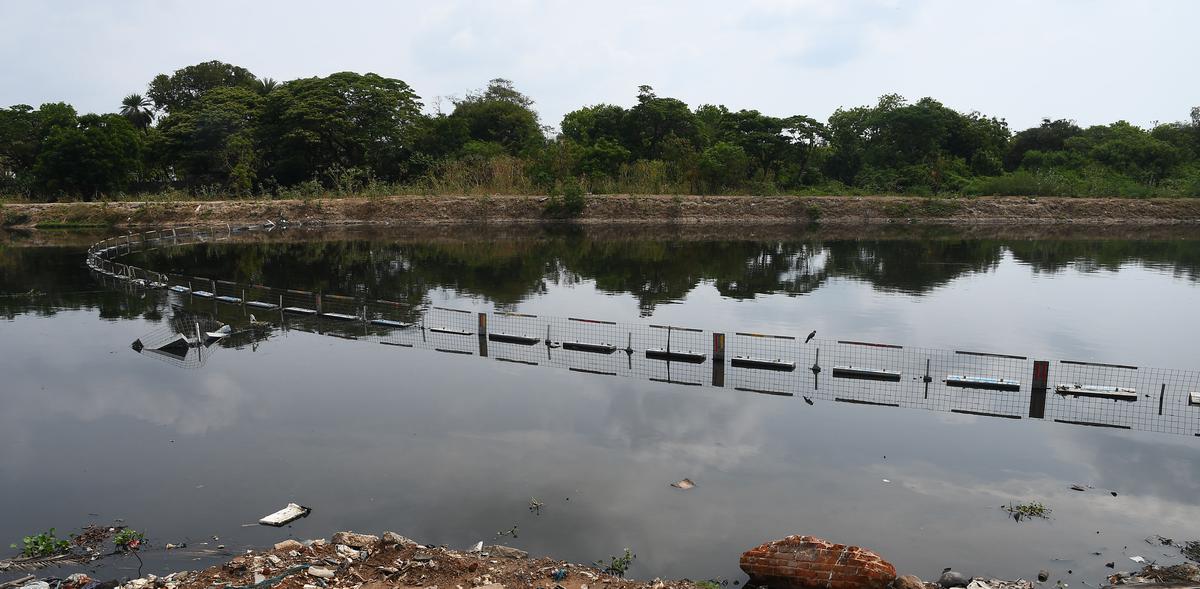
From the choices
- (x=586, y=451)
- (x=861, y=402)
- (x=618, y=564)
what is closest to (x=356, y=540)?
(x=618, y=564)

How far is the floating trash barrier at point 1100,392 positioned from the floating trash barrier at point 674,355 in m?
6.41

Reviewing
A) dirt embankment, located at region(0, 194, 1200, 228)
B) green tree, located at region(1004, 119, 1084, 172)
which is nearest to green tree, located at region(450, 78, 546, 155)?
dirt embankment, located at region(0, 194, 1200, 228)

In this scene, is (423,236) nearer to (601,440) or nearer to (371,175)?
(371,175)

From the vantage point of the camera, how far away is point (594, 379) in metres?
15.1

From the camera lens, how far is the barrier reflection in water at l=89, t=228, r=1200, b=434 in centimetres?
1346

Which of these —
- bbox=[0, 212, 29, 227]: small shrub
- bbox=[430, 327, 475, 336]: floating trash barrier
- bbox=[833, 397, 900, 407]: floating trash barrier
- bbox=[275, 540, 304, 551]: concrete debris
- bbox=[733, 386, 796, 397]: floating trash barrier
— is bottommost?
bbox=[275, 540, 304, 551]: concrete debris

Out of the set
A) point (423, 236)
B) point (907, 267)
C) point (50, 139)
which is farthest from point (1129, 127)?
point (50, 139)

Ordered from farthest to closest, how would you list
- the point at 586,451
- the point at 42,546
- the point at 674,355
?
the point at 674,355 < the point at 586,451 < the point at 42,546

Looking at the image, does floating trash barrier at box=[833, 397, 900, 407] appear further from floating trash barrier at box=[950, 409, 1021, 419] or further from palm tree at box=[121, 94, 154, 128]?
palm tree at box=[121, 94, 154, 128]

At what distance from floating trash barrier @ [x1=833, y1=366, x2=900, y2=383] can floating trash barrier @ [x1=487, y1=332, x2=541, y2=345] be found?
657 cm

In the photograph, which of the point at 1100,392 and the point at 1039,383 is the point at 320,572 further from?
the point at 1100,392

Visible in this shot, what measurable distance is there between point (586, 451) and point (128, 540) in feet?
18.6

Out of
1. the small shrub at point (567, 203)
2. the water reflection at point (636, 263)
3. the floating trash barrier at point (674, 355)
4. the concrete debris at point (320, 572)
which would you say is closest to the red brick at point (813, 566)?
the concrete debris at point (320, 572)

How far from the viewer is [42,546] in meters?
8.41
